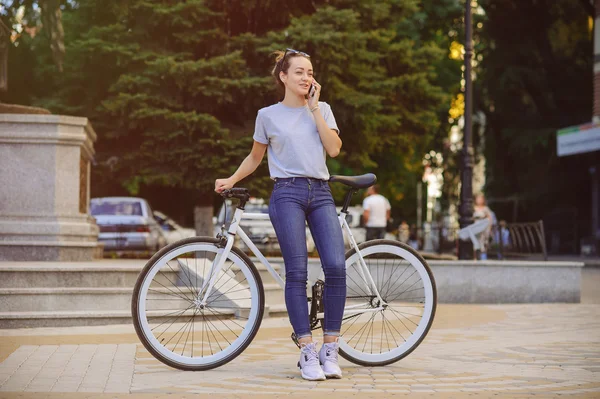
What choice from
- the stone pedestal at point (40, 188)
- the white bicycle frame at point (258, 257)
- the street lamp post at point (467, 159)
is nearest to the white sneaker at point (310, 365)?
the white bicycle frame at point (258, 257)

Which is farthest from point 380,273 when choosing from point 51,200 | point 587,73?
point 587,73

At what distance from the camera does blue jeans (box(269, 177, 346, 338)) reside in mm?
6629

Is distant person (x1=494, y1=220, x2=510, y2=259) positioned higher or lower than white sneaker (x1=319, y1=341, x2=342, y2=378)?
higher

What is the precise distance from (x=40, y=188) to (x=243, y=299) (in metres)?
6.73

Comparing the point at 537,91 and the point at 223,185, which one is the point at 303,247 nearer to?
the point at 223,185

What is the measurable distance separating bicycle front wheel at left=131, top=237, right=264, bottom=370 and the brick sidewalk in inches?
5.3

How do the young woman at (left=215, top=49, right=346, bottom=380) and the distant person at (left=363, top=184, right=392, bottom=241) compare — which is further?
the distant person at (left=363, top=184, right=392, bottom=241)

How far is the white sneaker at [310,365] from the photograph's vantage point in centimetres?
641

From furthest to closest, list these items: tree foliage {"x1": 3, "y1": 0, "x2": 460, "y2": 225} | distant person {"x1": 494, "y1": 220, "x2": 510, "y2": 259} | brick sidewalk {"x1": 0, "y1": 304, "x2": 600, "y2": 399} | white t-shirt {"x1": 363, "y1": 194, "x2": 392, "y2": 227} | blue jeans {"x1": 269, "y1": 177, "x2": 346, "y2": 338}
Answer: white t-shirt {"x1": 363, "y1": 194, "x2": 392, "y2": 227}, tree foliage {"x1": 3, "y1": 0, "x2": 460, "y2": 225}, distant person {"x1": 494, "y1": 220, "x2": 510, "y2": 259}, blue jeans {"x1": 269, "y1": 177, "x2": 346, "y2": 338}, brick sidewalk {"x1": 0, "y1": 304, "x2": 600, "y2": 399}

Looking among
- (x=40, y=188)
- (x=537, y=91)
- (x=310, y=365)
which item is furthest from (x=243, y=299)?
(x=537, y=91)

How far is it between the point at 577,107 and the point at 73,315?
3313 centimetres

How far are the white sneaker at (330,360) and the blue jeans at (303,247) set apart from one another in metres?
0.09

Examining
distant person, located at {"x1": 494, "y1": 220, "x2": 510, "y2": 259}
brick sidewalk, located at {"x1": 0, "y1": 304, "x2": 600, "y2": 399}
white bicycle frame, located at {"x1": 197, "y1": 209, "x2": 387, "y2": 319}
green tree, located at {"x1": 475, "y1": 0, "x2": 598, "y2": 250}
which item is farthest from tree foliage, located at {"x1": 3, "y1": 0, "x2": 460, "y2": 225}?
green tree, located at {"x1": 475, "y1": 0, "x2": 598, "y2": 250}

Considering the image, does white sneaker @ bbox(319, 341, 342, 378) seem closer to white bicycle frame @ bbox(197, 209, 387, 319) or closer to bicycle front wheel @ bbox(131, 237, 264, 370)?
white bicycle frame @ bbox(197, 209, 387, 319)
